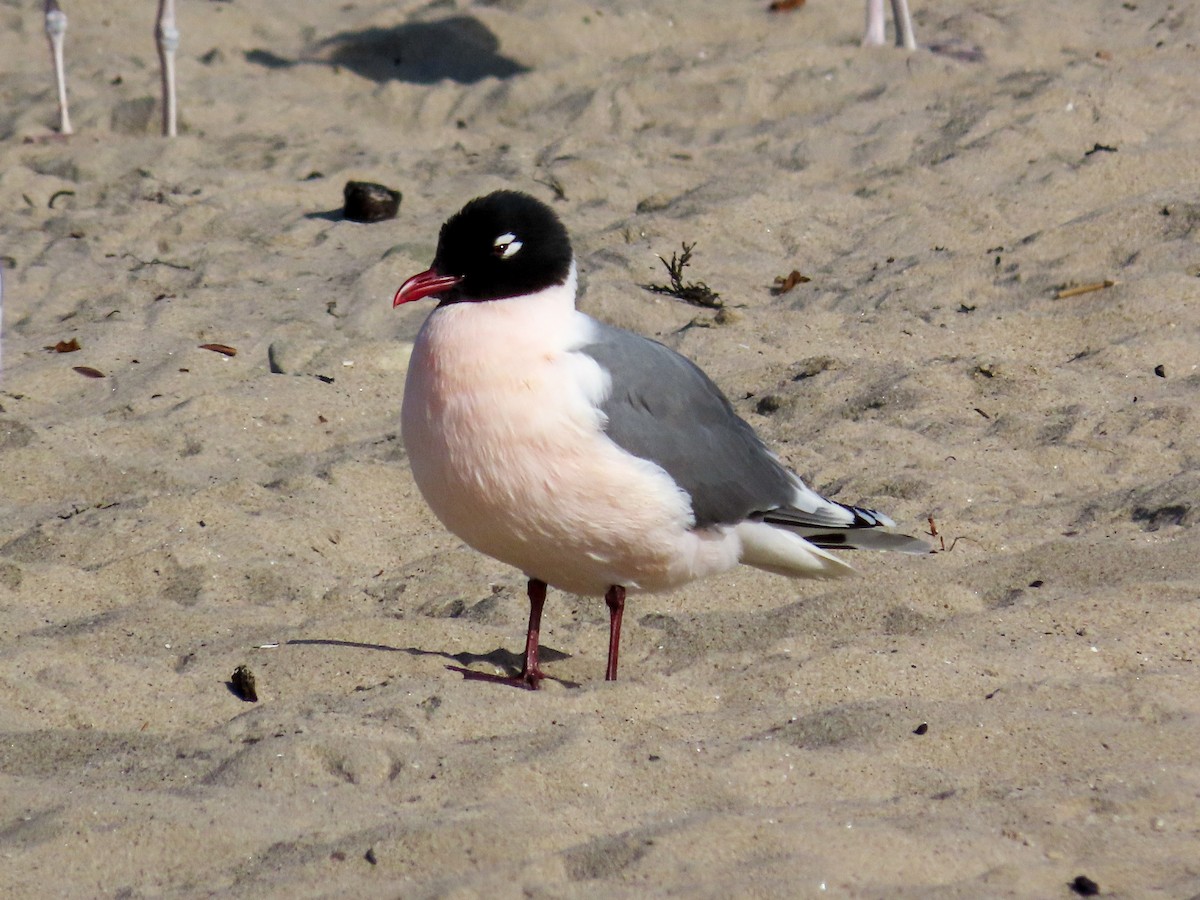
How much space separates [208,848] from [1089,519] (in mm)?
2952

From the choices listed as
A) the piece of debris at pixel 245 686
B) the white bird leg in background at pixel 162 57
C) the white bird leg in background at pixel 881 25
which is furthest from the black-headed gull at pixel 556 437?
the white bird leg in background at pixel 881 25

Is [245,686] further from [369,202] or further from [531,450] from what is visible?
[369,202]

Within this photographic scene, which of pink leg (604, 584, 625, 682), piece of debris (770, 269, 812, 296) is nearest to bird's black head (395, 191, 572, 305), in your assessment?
pink leg (604, 584, 625, 682)

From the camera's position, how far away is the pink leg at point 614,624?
Answer: 13.3 feet

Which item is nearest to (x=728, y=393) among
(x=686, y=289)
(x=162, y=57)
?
(x=686, y=289)

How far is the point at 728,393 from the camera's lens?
6051 mm

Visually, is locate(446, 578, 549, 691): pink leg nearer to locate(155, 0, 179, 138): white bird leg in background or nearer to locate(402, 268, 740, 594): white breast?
locate(402, 268, 740, 594): white breast

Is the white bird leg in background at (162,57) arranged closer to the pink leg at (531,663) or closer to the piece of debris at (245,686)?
the pink leg at (531,663)

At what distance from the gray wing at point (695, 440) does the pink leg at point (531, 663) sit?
0.48 meters

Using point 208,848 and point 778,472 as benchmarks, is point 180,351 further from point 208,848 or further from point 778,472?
point 208,848

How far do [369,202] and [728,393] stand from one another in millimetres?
2461

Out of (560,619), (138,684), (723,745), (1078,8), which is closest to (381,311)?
(560,619)

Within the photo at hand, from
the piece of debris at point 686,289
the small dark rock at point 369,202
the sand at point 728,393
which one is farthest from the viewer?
the small dark rock at point 369,202

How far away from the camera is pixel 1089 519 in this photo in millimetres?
4895
